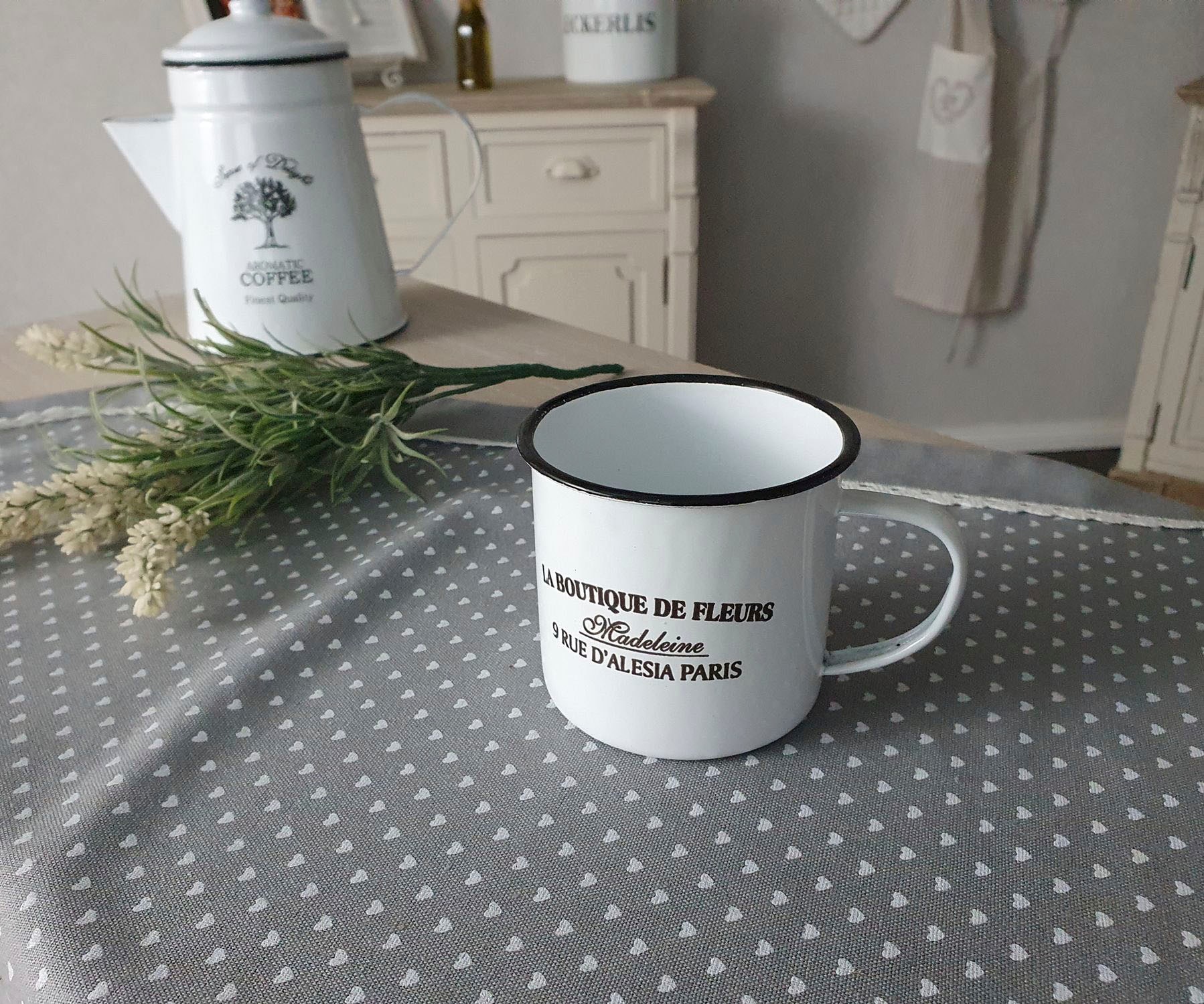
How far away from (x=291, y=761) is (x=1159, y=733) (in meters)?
0.34

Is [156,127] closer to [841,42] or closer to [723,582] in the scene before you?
[723,582]

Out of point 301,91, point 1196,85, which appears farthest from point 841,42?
point 301,91

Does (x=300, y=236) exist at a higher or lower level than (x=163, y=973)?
higher

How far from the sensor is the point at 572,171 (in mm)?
1730

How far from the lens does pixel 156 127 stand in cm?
74

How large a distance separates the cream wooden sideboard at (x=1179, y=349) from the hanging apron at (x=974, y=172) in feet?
1.05

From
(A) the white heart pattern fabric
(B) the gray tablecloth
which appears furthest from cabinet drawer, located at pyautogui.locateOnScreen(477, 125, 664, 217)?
(B) the gray tablecloth

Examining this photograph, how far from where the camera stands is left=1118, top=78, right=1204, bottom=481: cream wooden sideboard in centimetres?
178

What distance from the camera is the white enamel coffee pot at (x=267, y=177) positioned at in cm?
69

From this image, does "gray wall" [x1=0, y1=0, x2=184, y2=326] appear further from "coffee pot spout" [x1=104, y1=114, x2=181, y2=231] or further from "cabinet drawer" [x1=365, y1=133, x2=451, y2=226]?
"coffee pot spout" [x1=104, y1=114, x2=181, y2=231]

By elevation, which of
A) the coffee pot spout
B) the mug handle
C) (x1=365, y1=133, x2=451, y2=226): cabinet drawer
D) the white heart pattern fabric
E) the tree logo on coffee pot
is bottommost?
(x1=365, y1=133, x2=451, y2=226): cabinet drawer

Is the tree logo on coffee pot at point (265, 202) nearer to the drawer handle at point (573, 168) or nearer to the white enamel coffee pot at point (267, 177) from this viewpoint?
the white enamel coffee pot at point (267, 177)

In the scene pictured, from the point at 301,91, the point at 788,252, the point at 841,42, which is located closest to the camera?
the point at 301,91

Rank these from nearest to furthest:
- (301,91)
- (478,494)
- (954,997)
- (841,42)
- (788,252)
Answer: (954,997) < (478,494) < (301,91) < (841,42) < (788,252)
